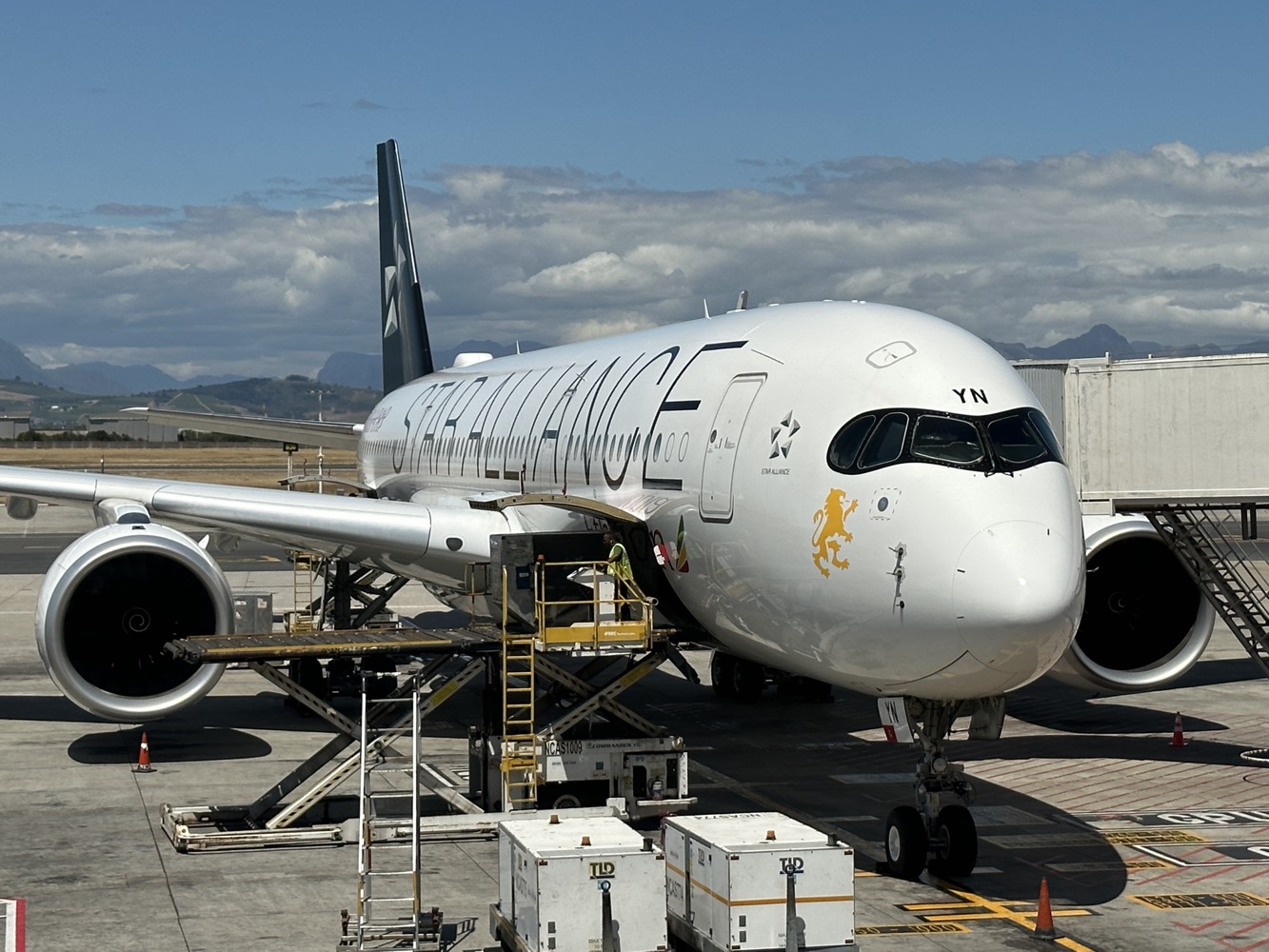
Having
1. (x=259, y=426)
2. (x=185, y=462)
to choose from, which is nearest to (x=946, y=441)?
(x=259, y=426)

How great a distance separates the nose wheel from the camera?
13.7 meters

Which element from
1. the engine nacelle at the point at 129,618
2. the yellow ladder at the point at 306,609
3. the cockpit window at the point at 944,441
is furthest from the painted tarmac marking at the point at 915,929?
the yellow ladder at the point at 306,609

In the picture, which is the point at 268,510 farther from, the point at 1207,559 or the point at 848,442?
the point at 1207,559

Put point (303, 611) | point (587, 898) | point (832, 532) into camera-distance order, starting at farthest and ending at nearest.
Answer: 1. point (303, 611)
2. point (832, 532)
3. point (587, 898)

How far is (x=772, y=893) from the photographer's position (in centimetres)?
1150

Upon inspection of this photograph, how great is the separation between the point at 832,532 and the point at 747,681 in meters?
12.2

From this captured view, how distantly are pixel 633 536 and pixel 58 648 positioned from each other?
696 centimetres

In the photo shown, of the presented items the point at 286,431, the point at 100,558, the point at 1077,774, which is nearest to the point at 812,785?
the point at 1077,774

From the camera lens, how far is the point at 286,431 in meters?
33.6

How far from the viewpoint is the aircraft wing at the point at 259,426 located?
3100 centimetres

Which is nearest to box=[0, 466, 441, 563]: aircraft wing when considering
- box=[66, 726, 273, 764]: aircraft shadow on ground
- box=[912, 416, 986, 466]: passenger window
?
box=[66, 726, 273, 764]: aircraft shadow on ground

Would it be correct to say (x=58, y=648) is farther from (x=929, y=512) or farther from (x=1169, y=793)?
(x=1169, y=793)

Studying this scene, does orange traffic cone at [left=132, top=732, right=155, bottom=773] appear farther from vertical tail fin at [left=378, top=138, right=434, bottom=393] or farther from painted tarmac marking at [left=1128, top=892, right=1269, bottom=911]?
vertical tail fin at [left=378, top=138, right=434, bottom=393]

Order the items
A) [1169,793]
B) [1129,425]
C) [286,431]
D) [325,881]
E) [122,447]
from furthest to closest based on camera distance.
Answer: [122,447], [286,431], [1129,425], [1169,793], [325,881]
